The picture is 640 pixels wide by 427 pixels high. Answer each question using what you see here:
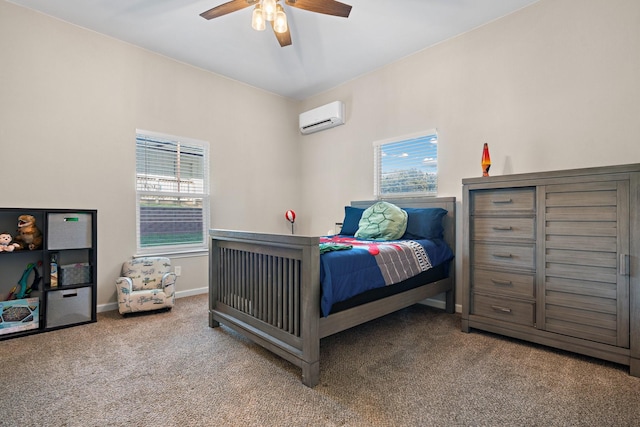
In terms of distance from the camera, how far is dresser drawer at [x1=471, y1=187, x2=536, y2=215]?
91.2 inches

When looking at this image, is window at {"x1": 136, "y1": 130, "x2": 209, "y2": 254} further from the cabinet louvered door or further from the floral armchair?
the cabinet louvered door

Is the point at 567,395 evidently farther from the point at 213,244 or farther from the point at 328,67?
the point at 328,67

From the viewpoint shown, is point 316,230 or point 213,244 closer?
point 213,244

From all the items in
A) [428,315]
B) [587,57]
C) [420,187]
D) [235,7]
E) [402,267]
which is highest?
[235,7]

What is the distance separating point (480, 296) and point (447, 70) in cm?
229

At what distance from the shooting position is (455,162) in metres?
3.23

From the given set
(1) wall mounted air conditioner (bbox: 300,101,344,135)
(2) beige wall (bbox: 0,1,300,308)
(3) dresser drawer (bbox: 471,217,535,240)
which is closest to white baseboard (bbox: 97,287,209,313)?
(2) beige wall (bbox: 0,1,300,308)

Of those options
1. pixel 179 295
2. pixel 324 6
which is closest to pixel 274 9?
pixel 324 6

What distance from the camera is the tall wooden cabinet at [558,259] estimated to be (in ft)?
6.31

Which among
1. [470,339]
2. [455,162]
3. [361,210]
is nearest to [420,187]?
[455,162]

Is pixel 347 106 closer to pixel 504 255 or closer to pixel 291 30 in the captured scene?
pixel 291 30

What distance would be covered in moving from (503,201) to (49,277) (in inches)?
152

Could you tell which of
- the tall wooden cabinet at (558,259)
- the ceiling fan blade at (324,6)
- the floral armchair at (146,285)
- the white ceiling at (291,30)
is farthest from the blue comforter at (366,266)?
the white ceiling at (291,30)

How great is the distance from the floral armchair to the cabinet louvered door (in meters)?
3.24
